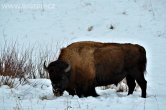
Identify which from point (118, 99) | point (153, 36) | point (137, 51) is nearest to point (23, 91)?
point (118, 99)

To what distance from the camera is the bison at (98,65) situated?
9.46 meters

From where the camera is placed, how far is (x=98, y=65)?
9672 millimetres

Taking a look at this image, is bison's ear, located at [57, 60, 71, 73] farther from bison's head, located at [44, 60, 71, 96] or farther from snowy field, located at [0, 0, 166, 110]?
snowy field, located at [0, 0, 166, 110]

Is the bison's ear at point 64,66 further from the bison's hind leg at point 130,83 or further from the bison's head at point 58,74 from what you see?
the bison's hind leg at point 130,83

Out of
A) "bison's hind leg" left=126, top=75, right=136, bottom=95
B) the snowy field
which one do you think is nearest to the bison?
"bison's hind leg" left=126, top=75, right=136, bottom=95

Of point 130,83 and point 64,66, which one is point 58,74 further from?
point 130,83

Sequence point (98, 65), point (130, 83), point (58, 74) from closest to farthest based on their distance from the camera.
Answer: point (58, 74) → point (98, 65) → point (130, 83)

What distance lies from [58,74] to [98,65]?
1.06 meters

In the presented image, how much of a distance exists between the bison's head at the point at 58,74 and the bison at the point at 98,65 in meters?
0.02

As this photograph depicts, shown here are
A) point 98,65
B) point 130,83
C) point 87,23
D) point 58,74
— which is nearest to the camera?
point 58,74

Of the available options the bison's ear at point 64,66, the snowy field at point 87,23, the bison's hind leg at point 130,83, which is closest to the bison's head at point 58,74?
the bison's ear at point 64,66

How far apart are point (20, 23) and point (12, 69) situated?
11.1 m

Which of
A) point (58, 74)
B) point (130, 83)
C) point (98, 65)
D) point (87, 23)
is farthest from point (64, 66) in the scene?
point (87, 23)

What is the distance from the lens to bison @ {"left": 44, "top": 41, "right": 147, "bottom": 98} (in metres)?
9.46
